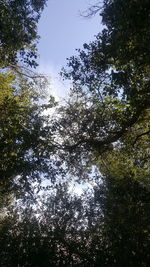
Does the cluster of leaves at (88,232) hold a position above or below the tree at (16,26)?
below

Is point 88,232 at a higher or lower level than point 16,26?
lower

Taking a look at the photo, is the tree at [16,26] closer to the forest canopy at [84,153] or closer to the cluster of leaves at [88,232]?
the forest canopy at [84,153]

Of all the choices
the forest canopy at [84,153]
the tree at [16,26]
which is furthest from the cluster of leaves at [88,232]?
the tree at [16,26]

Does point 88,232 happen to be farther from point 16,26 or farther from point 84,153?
point 16,26

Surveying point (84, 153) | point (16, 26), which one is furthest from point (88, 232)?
point (16, 26)

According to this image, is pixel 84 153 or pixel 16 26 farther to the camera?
pixel 84 153

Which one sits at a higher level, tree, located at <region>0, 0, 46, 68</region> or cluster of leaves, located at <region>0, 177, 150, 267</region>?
tree, located at <region>0, 0, 46, 68</region>

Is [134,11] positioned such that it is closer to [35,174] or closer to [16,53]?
[16,53]

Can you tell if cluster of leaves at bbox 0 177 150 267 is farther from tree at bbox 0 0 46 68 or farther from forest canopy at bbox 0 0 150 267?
tree at bbox 0 0 46 68

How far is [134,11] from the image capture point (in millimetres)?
6941

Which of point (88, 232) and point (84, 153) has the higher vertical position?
point (84, 153)

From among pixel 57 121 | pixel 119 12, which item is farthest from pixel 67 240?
pixel 119 12

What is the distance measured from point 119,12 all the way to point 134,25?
857 millimetres

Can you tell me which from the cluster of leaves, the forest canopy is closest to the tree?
the forest canopy
